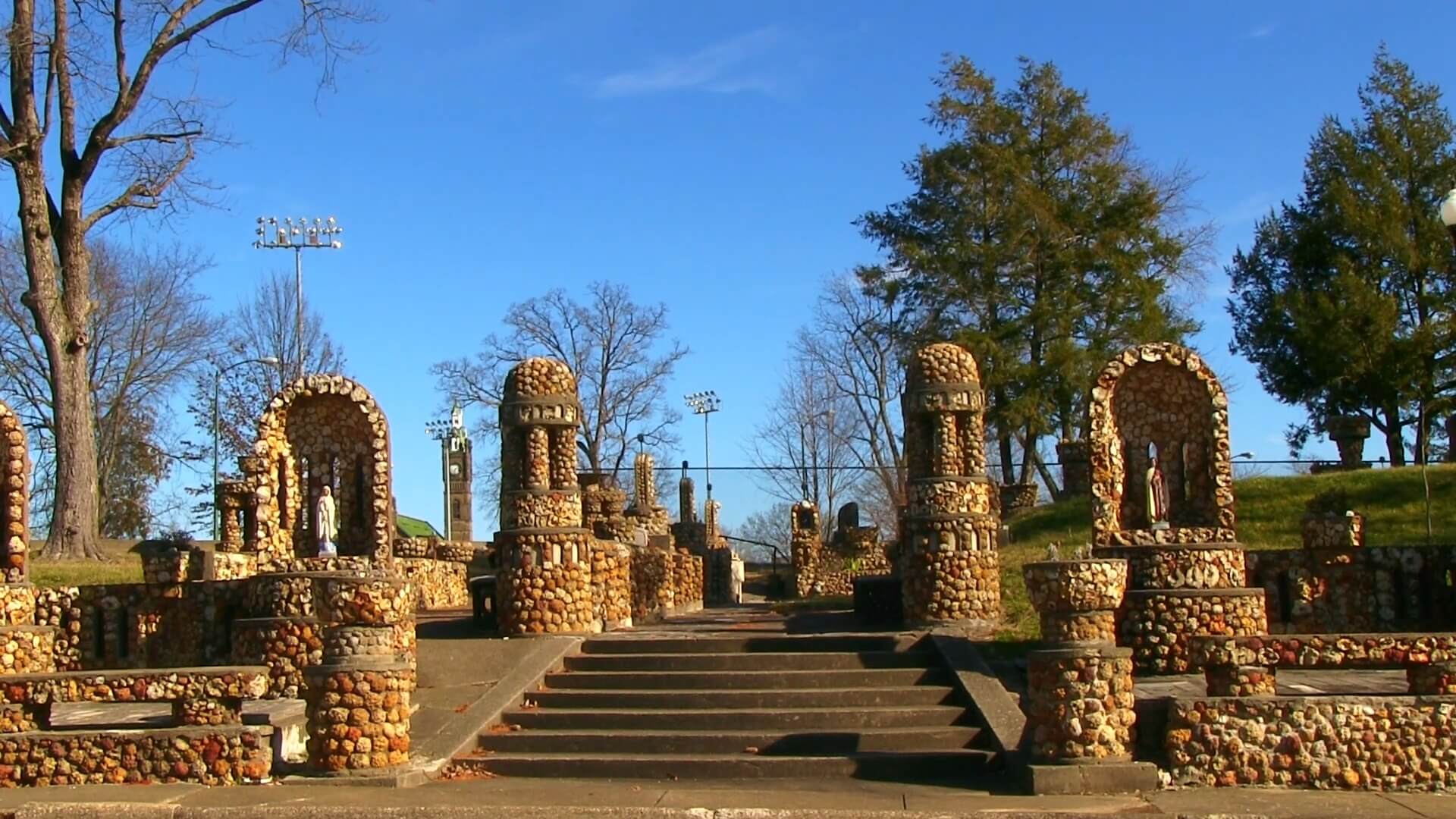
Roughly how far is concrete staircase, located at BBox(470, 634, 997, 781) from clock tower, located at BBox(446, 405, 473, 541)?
2533 cm

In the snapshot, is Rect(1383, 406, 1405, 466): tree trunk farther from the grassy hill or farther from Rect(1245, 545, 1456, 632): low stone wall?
Rect(1245, 545, 1456, 632): low stone wall

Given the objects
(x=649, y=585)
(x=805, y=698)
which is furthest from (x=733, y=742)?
(x=649, y=585)

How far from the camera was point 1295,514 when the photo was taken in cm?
2572

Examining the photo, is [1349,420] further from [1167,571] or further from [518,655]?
[518,655]

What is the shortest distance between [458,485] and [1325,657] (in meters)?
34.4

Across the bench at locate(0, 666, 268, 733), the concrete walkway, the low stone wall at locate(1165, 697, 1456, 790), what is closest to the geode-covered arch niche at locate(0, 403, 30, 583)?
the bench at locate(0, 666, 268, 733)

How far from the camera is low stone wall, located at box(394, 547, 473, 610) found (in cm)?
2402

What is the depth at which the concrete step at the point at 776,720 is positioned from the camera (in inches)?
521

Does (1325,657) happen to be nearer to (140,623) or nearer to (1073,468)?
(140,623)

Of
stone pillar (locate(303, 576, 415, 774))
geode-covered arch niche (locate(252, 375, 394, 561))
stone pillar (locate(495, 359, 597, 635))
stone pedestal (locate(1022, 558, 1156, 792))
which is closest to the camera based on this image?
stone pedestal (locate(1022, 558, 1156, 792))

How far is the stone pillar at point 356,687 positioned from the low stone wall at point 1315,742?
234 inches

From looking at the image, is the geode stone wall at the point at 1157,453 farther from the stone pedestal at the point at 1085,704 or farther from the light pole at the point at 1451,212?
the stone pedestal at the point at 1085,704

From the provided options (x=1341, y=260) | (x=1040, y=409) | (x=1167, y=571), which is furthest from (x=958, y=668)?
(x=1341, y=260)

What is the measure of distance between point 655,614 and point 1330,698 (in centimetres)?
1263
